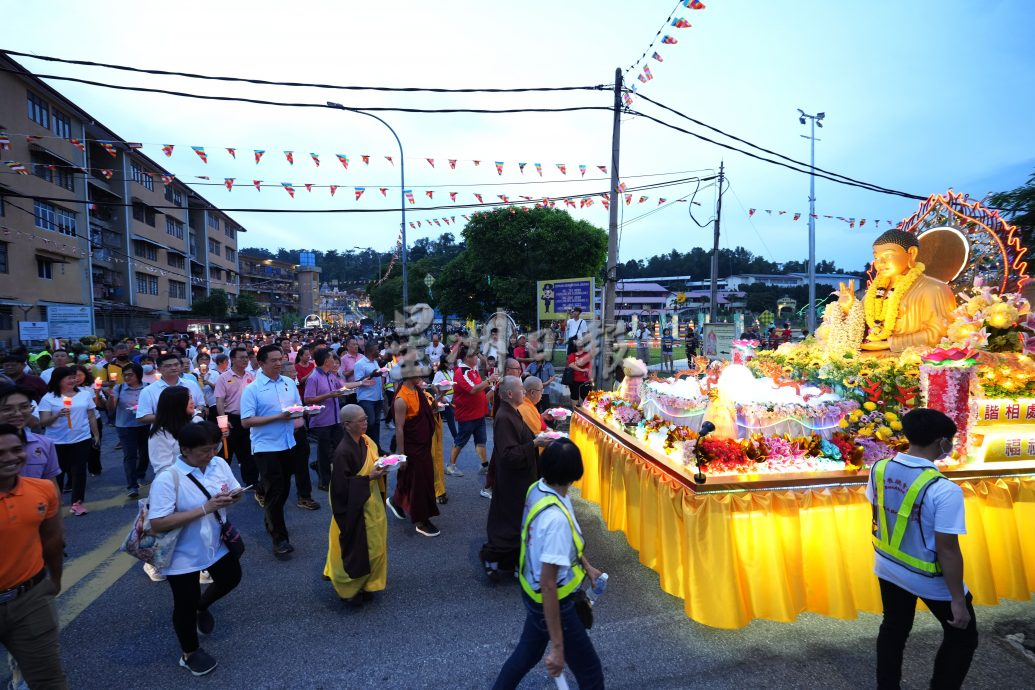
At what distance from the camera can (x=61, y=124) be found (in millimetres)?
26000

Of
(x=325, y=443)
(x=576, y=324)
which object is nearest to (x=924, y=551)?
(x=325, y=443)

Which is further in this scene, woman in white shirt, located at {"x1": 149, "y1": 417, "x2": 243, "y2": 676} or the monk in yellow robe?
the monk in yellow robe

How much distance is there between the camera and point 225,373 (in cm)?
688

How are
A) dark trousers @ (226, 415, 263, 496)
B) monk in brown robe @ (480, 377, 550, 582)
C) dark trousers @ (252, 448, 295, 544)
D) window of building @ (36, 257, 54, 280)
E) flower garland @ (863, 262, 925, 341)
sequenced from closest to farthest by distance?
monk in brown robe @ (480, 377, 550, 582) < dark trousers @ (252, 448, 295, 544) < flower garland @ (863, 262, 925, 341) < dark trousers @ (226, 415, 263, 496) < window of building @ (36, 257, 54, 280)

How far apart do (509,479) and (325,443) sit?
3.36 m

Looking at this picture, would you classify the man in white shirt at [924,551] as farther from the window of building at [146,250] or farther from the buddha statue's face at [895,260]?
the window of building at [146,250]

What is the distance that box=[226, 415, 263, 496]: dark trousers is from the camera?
20.6ft

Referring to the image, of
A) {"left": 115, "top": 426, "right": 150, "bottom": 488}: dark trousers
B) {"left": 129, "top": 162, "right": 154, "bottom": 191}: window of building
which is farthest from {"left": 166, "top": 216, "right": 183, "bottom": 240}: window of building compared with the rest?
{"left": 115, "top": 426, "right": 150, "bottom": 488}: dark trousers

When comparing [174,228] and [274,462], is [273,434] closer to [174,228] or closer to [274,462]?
[274,462]

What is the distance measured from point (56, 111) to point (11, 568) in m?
33.1

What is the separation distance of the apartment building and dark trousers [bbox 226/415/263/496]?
629cm

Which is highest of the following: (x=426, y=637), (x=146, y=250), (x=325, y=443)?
(x=146, y=250)

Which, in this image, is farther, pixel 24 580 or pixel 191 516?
pixel 191 516

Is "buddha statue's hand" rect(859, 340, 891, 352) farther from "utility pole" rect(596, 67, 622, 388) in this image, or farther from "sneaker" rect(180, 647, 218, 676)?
"sneaker" rect(180, 647, 218, 676)
